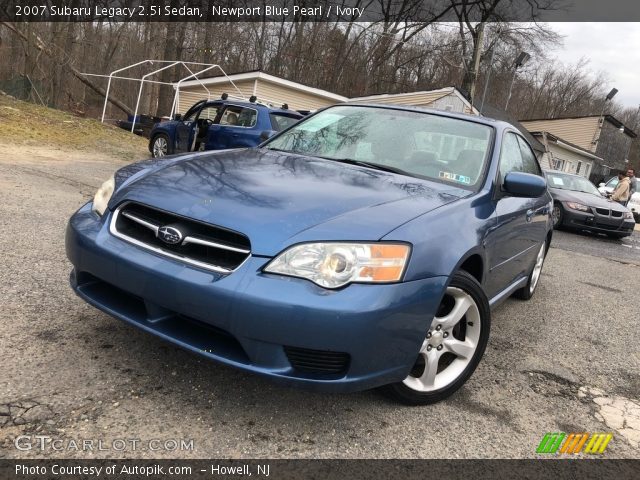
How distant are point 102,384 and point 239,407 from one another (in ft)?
2.11

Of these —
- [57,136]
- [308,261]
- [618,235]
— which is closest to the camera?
[308,261]

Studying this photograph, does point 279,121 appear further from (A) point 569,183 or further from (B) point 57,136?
(A) point 569,183

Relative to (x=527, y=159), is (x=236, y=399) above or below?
below

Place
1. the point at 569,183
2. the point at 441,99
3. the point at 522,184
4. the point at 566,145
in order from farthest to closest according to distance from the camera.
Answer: the point at 566,145, the point at 441,99, the point at 569,183, the point at 522,184

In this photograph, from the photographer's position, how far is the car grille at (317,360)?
2.07 m

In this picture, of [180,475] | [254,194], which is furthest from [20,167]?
[180,475]

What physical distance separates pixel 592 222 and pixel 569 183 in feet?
5.31

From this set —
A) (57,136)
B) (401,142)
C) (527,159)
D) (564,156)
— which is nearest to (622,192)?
(527,159)

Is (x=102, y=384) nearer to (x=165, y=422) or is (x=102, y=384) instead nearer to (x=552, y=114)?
(x=165, y=422)

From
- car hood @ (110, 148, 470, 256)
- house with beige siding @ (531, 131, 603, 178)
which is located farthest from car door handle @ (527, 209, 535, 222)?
house with beige siding @ (531, 131, 603, 178)

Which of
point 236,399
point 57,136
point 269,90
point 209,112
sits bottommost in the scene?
point 236,399

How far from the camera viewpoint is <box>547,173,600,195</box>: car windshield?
12.6 meters

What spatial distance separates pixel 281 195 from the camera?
243cm

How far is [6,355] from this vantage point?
8.13ft
